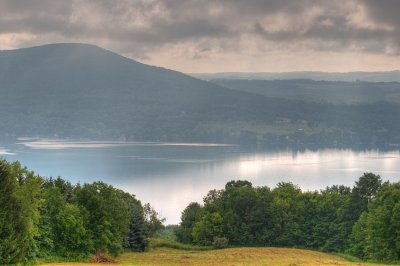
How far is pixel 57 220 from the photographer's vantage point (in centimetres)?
5288

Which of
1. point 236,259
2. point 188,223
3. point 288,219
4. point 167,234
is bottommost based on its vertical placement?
point 167,234

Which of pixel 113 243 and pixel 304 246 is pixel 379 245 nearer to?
pixel 304 246

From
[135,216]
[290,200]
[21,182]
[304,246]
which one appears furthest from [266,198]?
[21,182]

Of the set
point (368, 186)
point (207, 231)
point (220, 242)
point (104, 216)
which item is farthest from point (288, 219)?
point (104, 216)

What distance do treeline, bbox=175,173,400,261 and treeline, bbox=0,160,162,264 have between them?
16.5 meters

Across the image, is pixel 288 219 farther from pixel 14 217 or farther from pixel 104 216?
pixel 14 217

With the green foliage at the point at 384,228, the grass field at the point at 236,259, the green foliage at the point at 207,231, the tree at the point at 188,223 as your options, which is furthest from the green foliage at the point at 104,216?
the green foliage at the point at 384,228

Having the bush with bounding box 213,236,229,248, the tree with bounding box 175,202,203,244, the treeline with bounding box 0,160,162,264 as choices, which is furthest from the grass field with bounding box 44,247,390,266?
the tree with bounding box 175,202,203,244

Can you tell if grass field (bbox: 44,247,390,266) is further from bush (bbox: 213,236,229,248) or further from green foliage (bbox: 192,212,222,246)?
green foliage (bbox: 192,212,222,246)

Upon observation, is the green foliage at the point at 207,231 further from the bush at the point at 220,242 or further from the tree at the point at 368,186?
the tree at the point at 368,186

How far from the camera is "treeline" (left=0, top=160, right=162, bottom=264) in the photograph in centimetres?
3950

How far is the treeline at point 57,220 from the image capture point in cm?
3950

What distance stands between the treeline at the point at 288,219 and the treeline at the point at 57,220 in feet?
54.0

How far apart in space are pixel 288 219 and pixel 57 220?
38.3m
